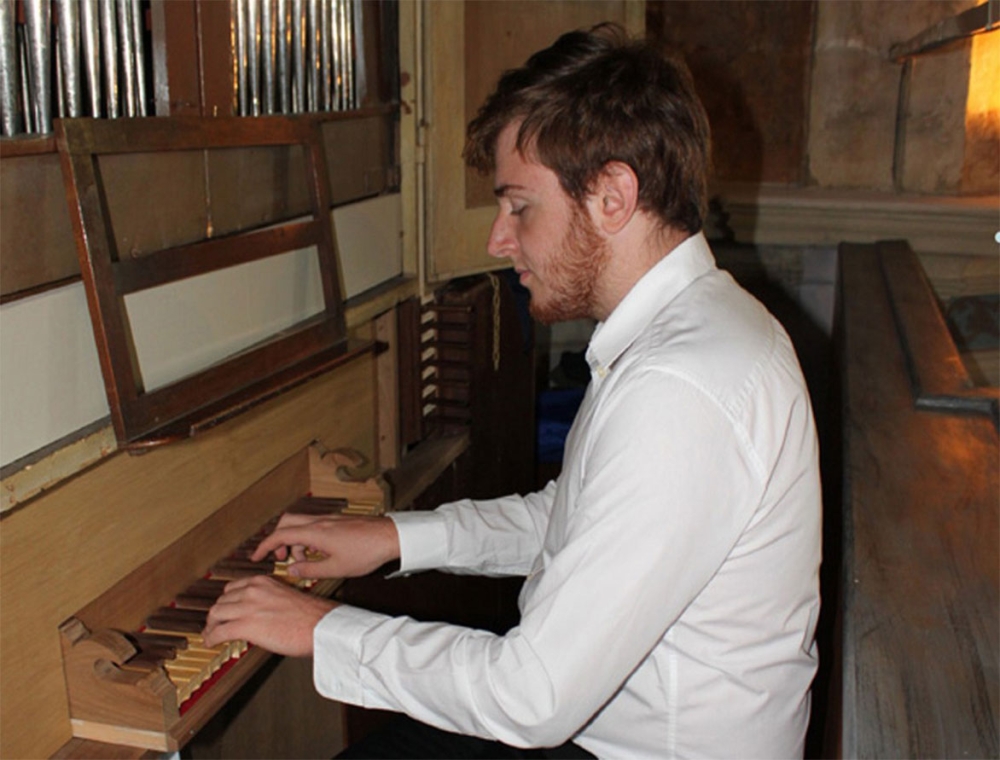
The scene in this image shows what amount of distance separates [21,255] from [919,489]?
1491 millimetres

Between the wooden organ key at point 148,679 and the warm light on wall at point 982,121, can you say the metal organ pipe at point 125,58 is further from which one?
the warm light on wall at point 982,121

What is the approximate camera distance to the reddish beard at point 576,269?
1589 mm

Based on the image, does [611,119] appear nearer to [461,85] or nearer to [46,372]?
[46,372]

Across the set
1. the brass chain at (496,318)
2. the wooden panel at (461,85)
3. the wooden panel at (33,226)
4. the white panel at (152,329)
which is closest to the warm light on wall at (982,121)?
the wooden panel at (461,85)

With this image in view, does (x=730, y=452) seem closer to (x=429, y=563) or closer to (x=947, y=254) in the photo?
(x=429, y=563)

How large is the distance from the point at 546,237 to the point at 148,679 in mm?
867

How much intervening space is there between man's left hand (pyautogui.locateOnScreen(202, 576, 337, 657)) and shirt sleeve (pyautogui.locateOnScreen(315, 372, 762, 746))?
0.24 metres

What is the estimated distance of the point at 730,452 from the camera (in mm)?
1314

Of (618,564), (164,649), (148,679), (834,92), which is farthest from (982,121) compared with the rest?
(148,679)

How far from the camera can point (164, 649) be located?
1.68 meters

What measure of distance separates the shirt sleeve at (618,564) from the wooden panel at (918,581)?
23cm

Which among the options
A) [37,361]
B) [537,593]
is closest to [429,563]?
[537,593]

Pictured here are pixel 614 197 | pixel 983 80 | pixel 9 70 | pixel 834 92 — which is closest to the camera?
pixel 9 70

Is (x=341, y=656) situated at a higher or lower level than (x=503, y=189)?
lower
